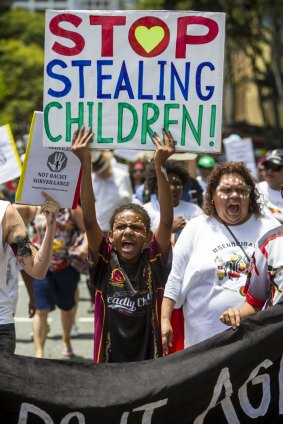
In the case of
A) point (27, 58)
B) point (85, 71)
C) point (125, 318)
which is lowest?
point (125, 318)

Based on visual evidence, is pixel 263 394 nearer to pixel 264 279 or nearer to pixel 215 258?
pixel 264 279

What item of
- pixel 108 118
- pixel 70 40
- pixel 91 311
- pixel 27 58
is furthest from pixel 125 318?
pixel 27 58

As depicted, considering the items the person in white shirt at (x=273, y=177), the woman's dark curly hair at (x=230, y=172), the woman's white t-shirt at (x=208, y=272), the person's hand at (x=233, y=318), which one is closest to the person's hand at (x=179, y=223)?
the person in white shirt at (x=273, y=177)

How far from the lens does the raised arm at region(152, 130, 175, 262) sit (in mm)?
4504

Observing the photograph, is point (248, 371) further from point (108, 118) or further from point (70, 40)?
point (70, 40)

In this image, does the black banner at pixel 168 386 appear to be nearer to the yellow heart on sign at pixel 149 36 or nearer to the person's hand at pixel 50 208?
the person's hand at pixel 50 208

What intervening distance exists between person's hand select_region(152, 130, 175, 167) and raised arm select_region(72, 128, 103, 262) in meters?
0.33

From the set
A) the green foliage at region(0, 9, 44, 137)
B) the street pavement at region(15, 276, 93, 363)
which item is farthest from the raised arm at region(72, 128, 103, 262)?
the green foliage at region(0, 9, 44, 137)

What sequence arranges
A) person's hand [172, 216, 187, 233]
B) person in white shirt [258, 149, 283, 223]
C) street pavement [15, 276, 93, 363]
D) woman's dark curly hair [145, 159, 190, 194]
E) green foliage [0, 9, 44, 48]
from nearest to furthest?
1. person's hand [172, 216, 187, 233]
2. woman's dark curly hair [145, 159, 190, 194]
3. person in white shirt [258, 149, 283, 223]
4. street pavement [15, 276, 93, 363]
5. green foliage [0, 9, 44, 48]

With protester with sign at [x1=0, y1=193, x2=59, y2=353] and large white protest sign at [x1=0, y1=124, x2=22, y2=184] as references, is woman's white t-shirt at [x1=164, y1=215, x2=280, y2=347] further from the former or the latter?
large white protest sign at [x1=0, y1=124, x2=22, y2=184]

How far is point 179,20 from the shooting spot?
4539 mm

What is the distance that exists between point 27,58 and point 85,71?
57623 millimetres

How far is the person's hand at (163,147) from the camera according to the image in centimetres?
449

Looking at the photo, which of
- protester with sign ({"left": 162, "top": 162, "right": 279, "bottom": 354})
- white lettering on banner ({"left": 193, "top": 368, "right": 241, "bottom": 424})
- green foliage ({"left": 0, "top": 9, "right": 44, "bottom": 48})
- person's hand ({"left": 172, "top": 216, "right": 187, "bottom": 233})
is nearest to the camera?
white lettering on banner ({"left": 193, "top": 368, "right": 241, "bottom": 424})
